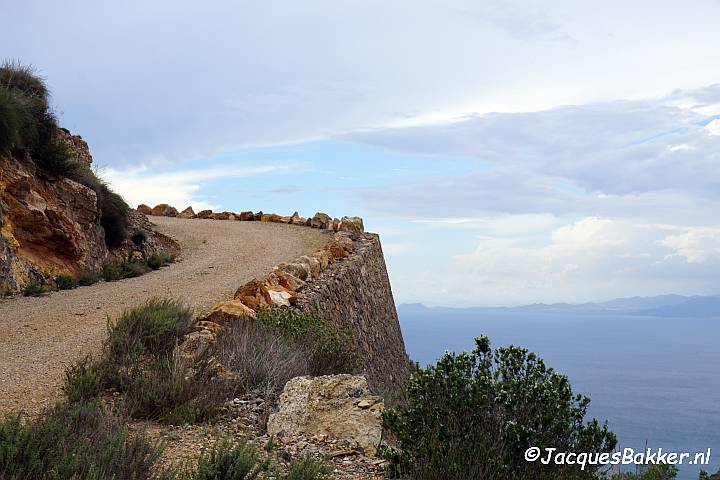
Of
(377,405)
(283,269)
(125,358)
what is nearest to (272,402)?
(377,405)

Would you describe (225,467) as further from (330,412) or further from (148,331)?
(148,331)

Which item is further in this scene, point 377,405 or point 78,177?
point 78,177

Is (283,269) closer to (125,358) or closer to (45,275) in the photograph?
(45,275)

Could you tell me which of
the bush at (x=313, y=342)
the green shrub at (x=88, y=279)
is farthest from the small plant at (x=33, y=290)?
the bush at (x=313, y=342)

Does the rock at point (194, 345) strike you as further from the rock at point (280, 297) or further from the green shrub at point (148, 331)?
the rock at point (280, 297)

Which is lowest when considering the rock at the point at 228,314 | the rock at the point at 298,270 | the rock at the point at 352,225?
the rock at the point at 228,314

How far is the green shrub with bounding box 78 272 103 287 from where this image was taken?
1550cm

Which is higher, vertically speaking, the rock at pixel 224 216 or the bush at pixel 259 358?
the rock at pixel 224 216

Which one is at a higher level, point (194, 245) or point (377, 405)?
point (194, 245)

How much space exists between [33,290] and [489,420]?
438 inches

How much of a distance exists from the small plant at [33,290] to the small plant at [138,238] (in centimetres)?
562

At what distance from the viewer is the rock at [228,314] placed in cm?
1017

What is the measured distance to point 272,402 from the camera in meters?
7.51

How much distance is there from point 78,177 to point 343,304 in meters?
7.61
